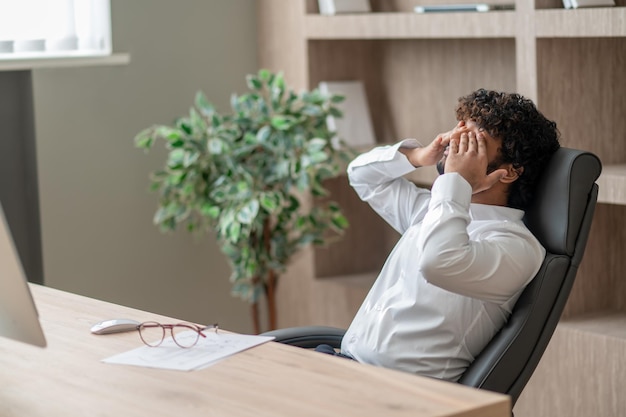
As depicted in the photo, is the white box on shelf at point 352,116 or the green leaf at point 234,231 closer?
the green leaf at point 234,231

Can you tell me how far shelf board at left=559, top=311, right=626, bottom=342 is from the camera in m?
3.08

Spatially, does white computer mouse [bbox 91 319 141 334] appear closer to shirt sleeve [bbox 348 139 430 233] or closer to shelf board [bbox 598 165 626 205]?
shirt sleeve [bbox 348 139 430 233]

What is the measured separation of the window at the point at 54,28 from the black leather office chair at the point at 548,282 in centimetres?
209

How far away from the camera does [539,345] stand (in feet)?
7.23

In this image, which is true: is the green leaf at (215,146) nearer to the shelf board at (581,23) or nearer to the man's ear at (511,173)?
the shelf board at (581,23)

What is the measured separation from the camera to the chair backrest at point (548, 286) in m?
2.17

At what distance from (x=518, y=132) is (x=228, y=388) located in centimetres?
96

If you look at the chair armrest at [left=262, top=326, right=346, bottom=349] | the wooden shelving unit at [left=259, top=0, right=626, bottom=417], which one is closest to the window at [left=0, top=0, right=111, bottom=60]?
the wooden shelving unit at [left=259, top=0, right=626, bottom=417]

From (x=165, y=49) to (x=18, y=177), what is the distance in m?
0.74

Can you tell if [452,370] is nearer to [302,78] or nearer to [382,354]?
[382,354]

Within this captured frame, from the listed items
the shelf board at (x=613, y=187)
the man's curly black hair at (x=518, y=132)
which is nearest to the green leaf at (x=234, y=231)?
the shelf board at (x=613, y=187)

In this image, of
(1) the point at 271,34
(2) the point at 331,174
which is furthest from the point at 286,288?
(1) the point at 271,34

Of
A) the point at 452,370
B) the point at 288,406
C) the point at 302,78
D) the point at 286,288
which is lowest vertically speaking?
the point at 286,288

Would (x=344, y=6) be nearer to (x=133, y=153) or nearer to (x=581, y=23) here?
(x=133, y=153)
